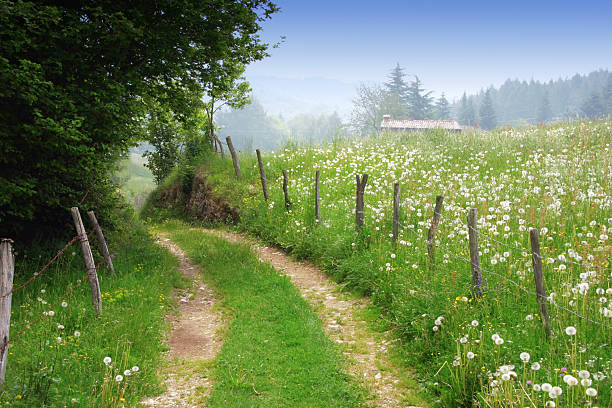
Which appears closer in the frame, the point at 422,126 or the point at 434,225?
the point at 434,225

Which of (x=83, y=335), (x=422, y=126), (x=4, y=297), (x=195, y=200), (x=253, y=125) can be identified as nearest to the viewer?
(x=4, y=297)

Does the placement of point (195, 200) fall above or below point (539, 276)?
below

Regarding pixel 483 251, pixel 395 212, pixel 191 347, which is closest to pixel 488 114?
pixel 395 212

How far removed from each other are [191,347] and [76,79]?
6995mm

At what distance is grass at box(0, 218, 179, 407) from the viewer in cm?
446

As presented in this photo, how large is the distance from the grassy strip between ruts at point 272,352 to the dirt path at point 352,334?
0.27 m

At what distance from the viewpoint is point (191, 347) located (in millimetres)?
6859

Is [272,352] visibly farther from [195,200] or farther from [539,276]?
[195,200]

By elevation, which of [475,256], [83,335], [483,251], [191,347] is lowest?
[191,347]

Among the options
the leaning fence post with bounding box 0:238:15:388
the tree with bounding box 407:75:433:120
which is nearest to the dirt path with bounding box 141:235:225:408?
the leaning fence post with bounding box 0:238:15:388

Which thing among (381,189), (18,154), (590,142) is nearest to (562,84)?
(590,142)

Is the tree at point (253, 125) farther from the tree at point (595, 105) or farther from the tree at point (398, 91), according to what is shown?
the tree at point (595, 105)

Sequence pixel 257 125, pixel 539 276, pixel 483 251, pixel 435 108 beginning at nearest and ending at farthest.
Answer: pixel 539 276 < pixel 483 251 < pixel 435 108 < pixel 257 125

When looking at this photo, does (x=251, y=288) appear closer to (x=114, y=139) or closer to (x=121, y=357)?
(x=121, y=357)
